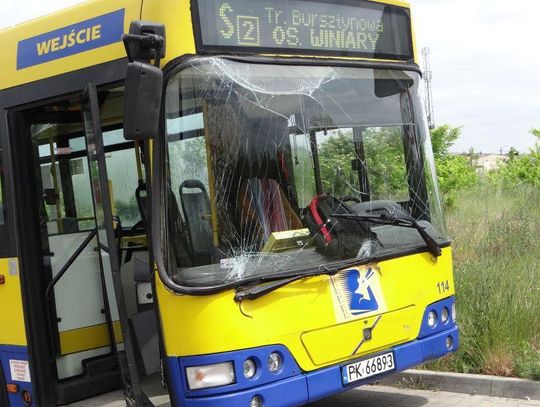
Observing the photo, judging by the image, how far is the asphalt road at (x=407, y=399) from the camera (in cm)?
618

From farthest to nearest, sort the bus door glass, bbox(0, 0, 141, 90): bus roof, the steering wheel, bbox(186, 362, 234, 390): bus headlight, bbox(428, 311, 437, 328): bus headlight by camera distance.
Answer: the bus door glass → bbox(428, 311, 437, 328): bus headlight → the steering wheel → bbox(0, 0, 141, 90): bus roof → bbox(186, 362, 234, 390): bus headlight

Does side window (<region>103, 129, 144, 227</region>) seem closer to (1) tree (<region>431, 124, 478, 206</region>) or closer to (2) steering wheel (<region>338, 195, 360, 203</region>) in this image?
(2) steering wheel (<region>338, 195, 360, 203</region>)

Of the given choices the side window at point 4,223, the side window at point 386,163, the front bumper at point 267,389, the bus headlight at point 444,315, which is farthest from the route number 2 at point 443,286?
the side window at point 4,223

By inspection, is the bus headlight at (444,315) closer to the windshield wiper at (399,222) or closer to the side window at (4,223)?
the windshield wiper at (399,222)

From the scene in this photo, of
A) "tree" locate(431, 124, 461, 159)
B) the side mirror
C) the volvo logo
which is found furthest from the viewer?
"tree" locate(431, 124, 461, 159)

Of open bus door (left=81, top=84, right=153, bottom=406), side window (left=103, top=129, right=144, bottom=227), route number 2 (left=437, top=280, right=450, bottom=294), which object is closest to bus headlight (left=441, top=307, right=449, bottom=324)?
route number 2 (left=437, top=280, right=450, bottom=294)

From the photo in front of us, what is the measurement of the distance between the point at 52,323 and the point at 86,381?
1.66 ft

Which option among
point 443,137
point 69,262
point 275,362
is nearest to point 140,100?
point 275,362

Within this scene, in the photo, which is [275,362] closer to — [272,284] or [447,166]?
[272,284]

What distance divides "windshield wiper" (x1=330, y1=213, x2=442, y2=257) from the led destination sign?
43.6 inches

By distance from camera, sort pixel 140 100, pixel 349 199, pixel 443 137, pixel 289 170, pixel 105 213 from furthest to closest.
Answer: pixel 443 137
pixel 349 199
pixel 289 170
pixel 105 213
pixel 140 100

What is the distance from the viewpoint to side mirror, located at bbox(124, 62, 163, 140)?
4188mm

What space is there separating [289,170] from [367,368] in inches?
55.0

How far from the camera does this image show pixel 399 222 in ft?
17.2
